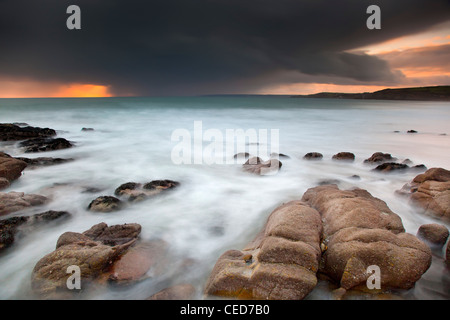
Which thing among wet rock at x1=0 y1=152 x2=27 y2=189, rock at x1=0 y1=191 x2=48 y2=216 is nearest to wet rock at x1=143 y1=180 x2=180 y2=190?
rock at x1=0 y1=191 x2=48 y2=216

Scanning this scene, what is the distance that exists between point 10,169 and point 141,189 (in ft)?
14.9

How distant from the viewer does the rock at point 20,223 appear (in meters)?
5.25

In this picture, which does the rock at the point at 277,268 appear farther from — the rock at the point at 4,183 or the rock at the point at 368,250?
the rock at the point at 4,183

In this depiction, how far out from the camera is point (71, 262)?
4129 millimetres

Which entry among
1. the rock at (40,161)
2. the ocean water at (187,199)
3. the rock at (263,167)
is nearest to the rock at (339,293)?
the ocean water at (187,199)

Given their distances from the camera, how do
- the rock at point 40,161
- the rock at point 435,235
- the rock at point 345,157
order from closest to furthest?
the rock at point 435,235, the rock at point 40,161, the rock at point 345,157

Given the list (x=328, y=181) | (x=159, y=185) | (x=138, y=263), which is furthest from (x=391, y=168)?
(x=138, y=263)

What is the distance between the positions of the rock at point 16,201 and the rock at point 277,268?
17.9 ft

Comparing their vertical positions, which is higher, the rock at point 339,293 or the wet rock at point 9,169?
the wet rock at point 9,169

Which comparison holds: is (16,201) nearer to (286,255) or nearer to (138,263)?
(138,263)

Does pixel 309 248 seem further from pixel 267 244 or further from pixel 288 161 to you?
pixel 288 161

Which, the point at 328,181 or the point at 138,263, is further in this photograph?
the point at 328,181
